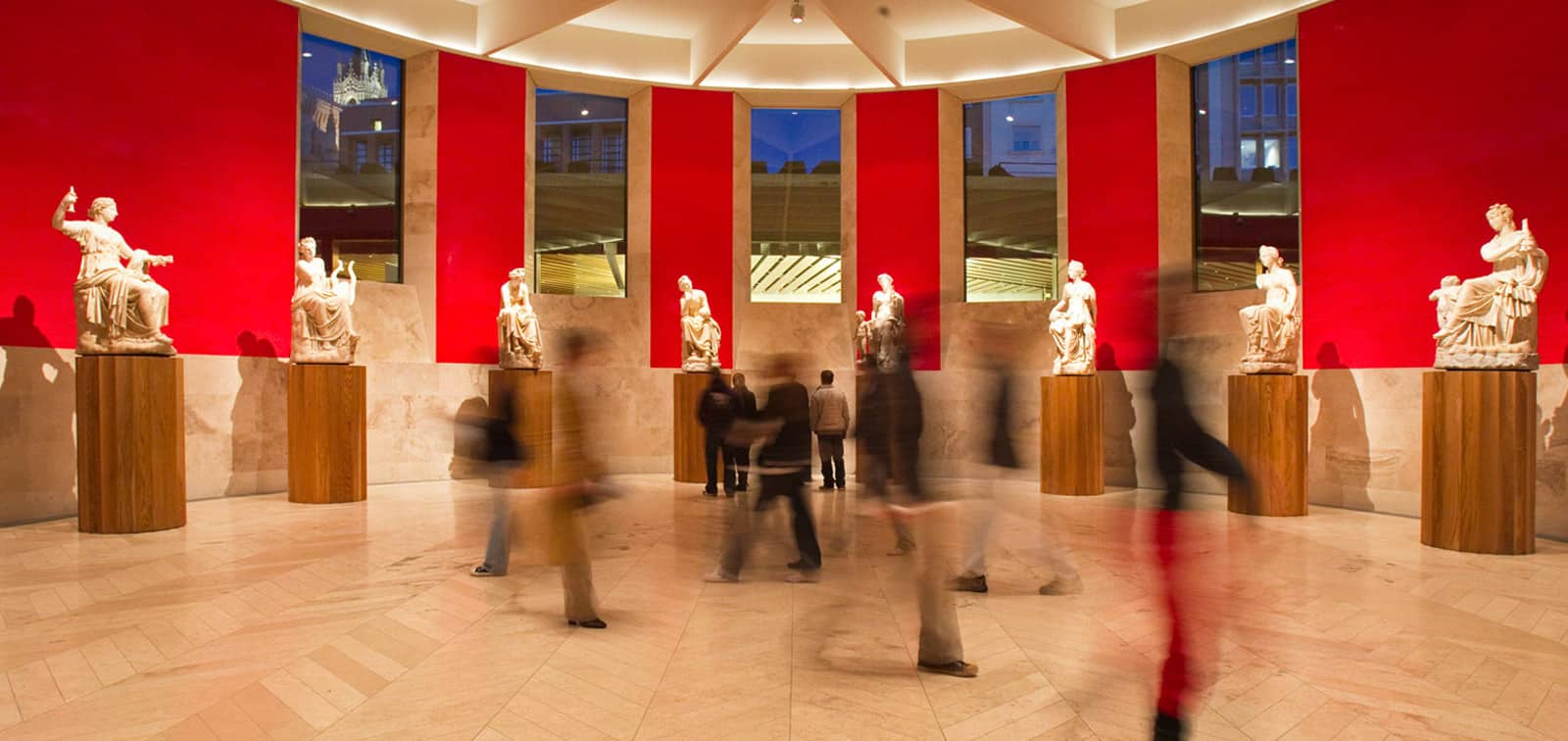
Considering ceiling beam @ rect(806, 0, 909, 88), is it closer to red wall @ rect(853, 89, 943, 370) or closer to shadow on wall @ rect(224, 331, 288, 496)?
red wall @ rect(853, 89, 943, 370)

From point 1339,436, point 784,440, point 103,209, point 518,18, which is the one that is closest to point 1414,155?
point 1339,436

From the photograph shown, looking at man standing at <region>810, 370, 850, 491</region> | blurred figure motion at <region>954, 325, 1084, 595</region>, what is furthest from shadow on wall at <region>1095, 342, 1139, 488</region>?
blurred figure motion at <region>954, 325, 1084, 595</region>

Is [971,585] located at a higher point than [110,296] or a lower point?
lower

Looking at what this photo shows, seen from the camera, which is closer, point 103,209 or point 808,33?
Answer: point 103,209

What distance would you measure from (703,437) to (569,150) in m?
5.52

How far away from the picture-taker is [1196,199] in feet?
38.5

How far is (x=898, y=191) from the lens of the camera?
13242mm

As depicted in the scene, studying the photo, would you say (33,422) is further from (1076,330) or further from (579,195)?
(1076,330)

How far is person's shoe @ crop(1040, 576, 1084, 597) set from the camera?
17.0 ft

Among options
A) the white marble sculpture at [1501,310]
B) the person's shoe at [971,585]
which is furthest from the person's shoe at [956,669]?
the white marble sculpture at [1501,310]

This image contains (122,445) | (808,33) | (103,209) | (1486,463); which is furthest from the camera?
(808,33)

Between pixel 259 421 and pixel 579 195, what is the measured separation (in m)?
5.76

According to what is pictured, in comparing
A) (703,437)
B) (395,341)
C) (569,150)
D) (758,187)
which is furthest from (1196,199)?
(395,341)

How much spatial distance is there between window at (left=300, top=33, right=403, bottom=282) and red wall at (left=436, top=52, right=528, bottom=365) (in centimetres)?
71
